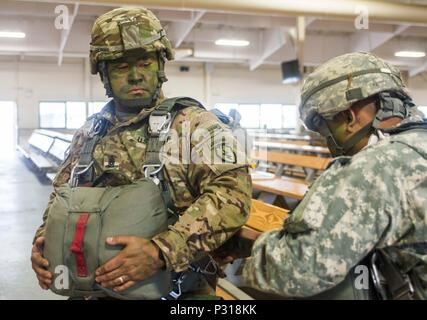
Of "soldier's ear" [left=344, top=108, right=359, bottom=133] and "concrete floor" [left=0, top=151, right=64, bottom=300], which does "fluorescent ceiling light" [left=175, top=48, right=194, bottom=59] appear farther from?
"soldier's ear" [left=344, top=108, right=359, bottom=133]

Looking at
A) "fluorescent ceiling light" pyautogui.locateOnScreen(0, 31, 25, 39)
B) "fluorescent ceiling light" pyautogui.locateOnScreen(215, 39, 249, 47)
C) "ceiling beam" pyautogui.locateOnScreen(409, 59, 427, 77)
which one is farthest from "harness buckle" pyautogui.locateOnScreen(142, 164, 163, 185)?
"ceiling beam" pyautogui.locateOnScreen(409, 59, 427, 77)

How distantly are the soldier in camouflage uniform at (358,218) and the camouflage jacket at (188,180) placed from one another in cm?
15

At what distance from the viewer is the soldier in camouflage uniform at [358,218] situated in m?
0.96

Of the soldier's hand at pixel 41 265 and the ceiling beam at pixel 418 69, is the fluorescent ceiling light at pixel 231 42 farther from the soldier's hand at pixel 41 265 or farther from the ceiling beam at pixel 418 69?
the soldier's hand at pixel 41 265

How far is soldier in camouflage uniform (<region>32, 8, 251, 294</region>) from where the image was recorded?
1.20 metres

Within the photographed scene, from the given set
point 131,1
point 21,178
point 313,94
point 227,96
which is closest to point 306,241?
point 313,94

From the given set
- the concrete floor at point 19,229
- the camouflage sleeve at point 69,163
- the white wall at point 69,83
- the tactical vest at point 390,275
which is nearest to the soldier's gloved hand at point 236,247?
the tactical vest at point 390,275

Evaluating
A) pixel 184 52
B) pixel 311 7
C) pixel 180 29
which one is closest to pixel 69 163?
pixel 311 7

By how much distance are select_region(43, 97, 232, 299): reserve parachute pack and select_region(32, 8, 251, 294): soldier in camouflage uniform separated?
0.03m

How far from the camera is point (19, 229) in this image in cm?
476

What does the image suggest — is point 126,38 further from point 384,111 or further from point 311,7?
point 311,7

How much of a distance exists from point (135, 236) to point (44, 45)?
459 inches

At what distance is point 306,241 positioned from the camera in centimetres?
100

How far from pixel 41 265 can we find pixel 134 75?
25.5 inches
